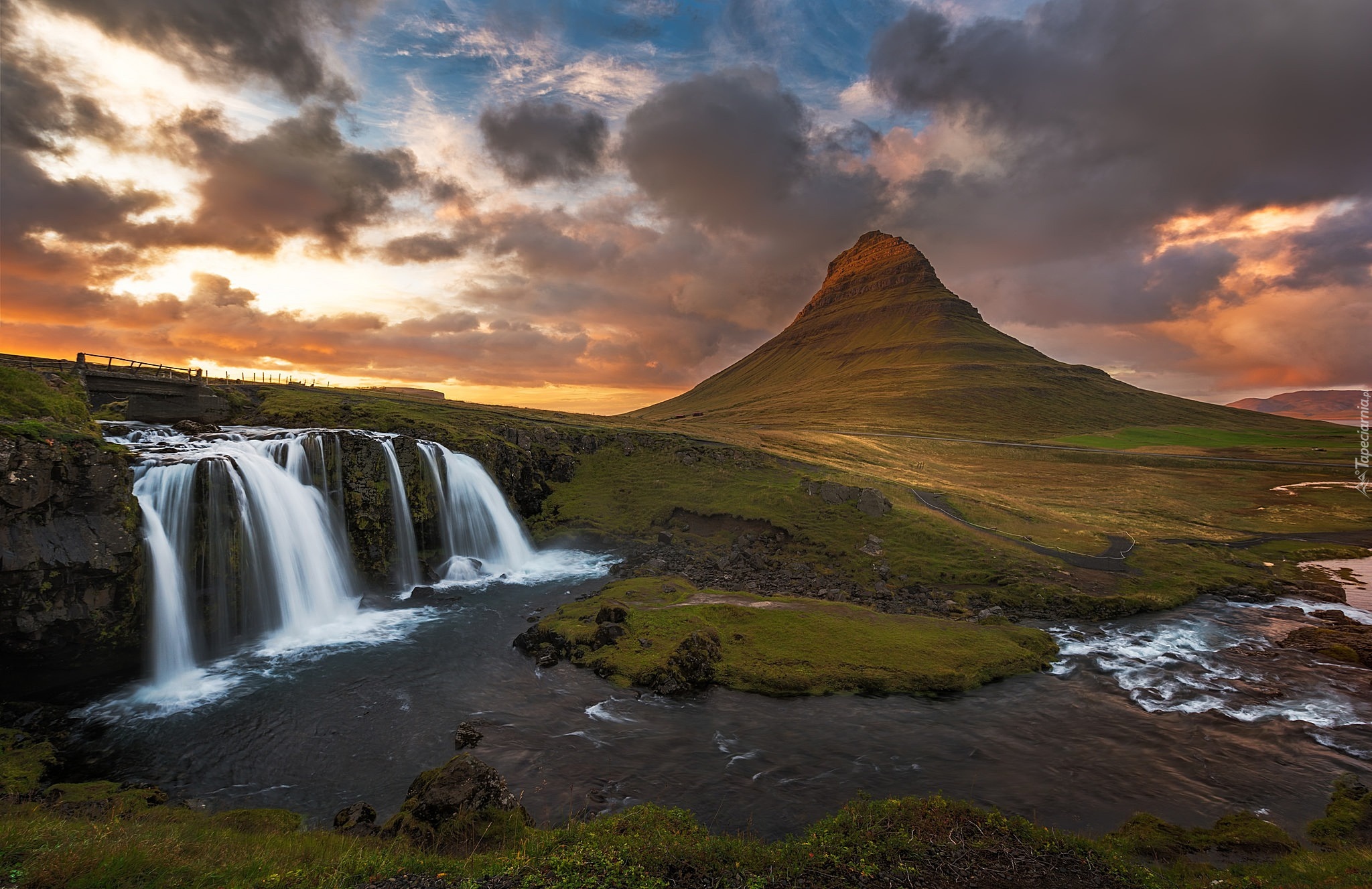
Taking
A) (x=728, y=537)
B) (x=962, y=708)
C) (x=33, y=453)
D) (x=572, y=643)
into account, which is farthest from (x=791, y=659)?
(x=33, y=453)

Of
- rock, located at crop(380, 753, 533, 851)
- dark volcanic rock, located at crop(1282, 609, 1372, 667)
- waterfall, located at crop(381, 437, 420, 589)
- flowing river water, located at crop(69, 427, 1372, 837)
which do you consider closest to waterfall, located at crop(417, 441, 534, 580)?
waterfall, located at crop(381, 437, 420, 589)

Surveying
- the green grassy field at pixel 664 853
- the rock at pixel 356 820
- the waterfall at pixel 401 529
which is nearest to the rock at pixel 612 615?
the rock at pixel 356 820

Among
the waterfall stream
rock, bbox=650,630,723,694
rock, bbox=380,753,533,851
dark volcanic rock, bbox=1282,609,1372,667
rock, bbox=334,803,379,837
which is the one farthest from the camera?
dark volcanic rock, bbox=1282,609,1372,667

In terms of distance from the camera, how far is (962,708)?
2270 centimetres

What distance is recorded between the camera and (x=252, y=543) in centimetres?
3056

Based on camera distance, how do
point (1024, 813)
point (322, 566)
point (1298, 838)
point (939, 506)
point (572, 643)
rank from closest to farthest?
point (1298, 838) → point (1024, 813) → point (572, 643) → point (322, 566) → point (939, 506)

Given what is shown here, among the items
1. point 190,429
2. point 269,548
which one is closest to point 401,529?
point 269,548

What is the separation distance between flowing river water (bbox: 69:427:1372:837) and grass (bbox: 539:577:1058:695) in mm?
949

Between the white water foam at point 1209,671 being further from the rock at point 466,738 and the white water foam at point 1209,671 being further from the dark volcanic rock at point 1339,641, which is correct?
the rock at point 466,738

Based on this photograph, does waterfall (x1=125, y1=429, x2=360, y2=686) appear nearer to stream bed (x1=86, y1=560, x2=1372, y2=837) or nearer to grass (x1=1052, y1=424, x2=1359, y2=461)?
stream bed (x1=86, y1=560, x2=1372, y2=837)

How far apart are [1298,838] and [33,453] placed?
144 feet

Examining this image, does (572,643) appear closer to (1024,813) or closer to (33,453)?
(1024,813)

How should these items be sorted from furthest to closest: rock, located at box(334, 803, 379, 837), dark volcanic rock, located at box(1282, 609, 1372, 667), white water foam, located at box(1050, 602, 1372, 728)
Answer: dark volcanic rock, located at box(1282, 609, 1372, 667) → white water foam, located at box(1050, 602, 1372, 728) → rock, located at box(334, 803, 379, 837)

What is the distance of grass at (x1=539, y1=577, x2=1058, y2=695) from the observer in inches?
957
